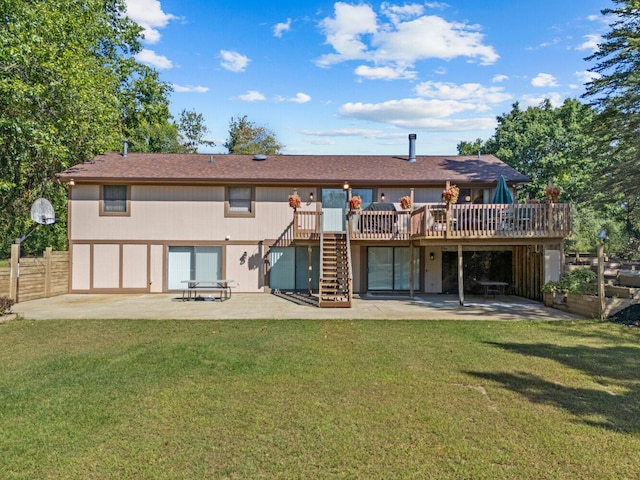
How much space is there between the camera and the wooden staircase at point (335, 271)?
1123 cm

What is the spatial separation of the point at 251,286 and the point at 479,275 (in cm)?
854

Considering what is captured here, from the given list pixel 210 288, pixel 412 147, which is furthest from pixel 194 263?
pixel 412 147

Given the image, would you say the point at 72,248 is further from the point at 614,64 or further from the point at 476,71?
the point at 614,64

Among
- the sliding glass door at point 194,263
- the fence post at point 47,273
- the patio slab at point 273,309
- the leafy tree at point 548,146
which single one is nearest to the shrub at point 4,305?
the patio slab at point 273,309

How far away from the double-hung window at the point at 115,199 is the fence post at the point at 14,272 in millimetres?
3433

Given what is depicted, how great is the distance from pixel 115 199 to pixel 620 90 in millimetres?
18543

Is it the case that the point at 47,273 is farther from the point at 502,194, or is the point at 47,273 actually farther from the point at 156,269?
the point at 502,194

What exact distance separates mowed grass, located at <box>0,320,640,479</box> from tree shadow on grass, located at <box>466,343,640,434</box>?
0.09 feet

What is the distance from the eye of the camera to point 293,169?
1578cm

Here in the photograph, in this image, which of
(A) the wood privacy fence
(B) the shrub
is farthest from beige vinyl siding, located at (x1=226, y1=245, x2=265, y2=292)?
(B) the shrub

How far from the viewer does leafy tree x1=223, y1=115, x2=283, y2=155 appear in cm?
3588

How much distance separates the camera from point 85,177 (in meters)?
14.2

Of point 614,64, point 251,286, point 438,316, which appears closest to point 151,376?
point 438,316

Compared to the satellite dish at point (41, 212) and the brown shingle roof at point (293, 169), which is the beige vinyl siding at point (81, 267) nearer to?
the satellite dish at point (41, 212)
